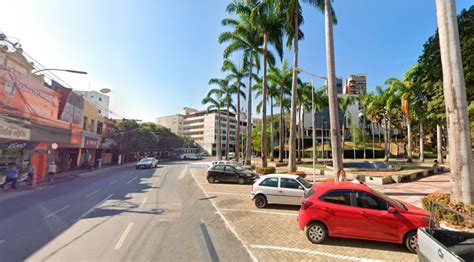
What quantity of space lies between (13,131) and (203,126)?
87.1m

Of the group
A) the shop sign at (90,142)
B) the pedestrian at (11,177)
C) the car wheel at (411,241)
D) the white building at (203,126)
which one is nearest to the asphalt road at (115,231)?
the car wheel at (411,241)

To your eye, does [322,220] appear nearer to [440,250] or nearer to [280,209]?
[440,250]

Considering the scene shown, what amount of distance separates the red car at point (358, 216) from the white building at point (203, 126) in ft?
272

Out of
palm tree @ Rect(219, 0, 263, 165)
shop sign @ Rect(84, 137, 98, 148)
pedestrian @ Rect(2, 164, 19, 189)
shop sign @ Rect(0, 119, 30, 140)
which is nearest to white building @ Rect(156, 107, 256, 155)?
shop sign @ Rect(84, 137, 98, 148)

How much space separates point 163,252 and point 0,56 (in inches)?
862

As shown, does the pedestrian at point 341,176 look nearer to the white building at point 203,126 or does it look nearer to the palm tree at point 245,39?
the palm tree at point 245,39

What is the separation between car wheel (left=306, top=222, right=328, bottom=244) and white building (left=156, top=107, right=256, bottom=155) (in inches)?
3262

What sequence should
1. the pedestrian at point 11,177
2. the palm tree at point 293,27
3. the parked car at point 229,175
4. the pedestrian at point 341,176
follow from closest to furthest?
the pedestrian at point 341,176
the pedestrian at point 11,177
the parked car at point 229,175
the palm tree at point 293,27

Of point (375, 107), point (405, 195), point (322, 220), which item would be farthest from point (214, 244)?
point (375, 107)

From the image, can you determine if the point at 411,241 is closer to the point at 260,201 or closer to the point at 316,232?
the point at 316,232

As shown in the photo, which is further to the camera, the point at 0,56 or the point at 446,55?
the point at 0,56

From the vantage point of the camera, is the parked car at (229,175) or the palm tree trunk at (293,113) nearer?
the parked car at (229,175)

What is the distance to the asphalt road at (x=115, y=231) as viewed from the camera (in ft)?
17.7

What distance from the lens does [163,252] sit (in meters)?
5.51
